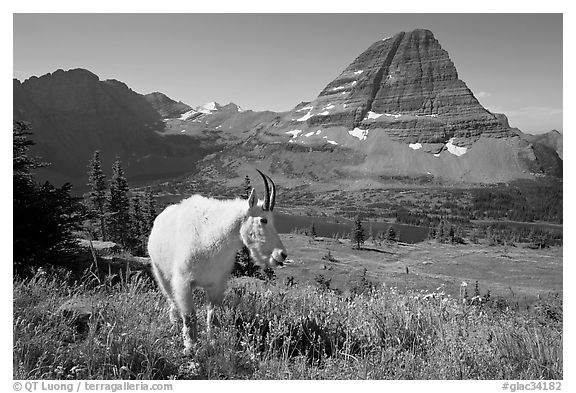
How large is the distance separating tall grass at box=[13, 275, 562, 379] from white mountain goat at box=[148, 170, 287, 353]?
11.9 inches

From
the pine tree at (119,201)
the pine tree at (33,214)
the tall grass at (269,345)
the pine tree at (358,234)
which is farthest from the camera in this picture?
the pine tree at (358,234)

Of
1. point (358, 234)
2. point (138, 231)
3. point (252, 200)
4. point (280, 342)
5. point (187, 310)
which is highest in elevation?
point (252, 200)

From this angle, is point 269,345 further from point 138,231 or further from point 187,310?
point 138,231

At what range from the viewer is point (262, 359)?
4223 mm

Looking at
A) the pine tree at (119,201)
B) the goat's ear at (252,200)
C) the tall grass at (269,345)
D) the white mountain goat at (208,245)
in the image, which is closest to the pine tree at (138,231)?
the pine tree at (119,201)

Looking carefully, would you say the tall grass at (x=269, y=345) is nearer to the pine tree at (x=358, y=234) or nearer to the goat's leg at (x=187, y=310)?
the goat's leg at (x=187, y=310)

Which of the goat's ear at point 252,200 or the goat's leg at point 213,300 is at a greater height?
the goat's ear at point 252,200

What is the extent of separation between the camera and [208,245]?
4.55 m

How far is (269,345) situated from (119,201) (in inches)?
739

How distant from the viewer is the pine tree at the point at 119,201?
19.1 m

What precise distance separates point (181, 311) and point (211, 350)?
627mm

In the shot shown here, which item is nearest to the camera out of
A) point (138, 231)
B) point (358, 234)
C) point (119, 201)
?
point (119, 201)

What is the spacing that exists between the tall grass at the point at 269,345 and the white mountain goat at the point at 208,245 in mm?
303

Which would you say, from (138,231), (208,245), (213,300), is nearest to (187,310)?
(213,300)
